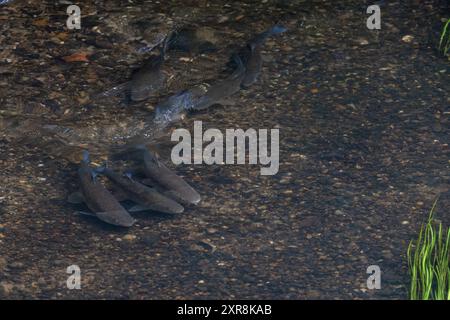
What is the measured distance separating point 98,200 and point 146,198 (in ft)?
1.11

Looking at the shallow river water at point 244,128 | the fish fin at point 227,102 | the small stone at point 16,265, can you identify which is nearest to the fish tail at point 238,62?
the shallow river water at point 244,128

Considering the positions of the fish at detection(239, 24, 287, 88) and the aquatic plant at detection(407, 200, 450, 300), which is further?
the fish at detection(239, 24, 287, 88)

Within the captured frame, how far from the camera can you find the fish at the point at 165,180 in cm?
A: 541

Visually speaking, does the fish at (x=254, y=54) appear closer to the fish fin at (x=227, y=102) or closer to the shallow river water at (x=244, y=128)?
the shallow river water at (x=244, y=128)

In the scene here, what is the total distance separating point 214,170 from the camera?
19.2 ft

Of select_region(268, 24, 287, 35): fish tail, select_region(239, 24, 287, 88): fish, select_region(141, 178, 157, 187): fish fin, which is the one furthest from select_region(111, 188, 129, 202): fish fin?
select_region(268, 24, 287, 35): fish tail

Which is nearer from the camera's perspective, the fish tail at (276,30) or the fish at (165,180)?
the fish at (165,180)

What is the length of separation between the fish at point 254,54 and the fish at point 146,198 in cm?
180

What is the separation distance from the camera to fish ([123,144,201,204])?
541 centimetres
